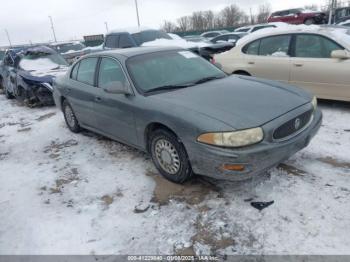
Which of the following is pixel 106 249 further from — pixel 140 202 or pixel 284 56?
pixel 284 56

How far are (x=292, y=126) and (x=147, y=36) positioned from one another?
8.42 meters

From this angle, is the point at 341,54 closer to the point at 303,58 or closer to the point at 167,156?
the point at 303,58

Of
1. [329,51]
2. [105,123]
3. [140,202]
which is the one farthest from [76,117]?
[329,51]

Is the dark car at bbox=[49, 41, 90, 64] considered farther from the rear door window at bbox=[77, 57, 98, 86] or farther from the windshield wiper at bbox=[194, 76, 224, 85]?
the windshield wiper at bbox=[194, 76, 224, 85]

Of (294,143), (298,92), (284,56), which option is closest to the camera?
(294,143)

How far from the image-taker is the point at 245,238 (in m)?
2.86

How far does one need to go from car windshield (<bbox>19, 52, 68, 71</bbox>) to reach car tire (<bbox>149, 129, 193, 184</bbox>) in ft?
23.0

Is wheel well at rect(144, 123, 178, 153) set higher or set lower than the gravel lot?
higher

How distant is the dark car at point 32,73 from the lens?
8836mm

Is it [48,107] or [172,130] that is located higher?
[172,130]

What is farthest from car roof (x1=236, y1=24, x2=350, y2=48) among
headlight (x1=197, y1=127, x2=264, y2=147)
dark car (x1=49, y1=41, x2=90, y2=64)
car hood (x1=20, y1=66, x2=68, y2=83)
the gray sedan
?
dark car (x1=49, y1=41, x2=90, y2=64)

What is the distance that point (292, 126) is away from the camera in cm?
342

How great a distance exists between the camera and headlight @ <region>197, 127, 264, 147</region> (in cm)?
307

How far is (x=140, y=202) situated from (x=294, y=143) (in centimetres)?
179
